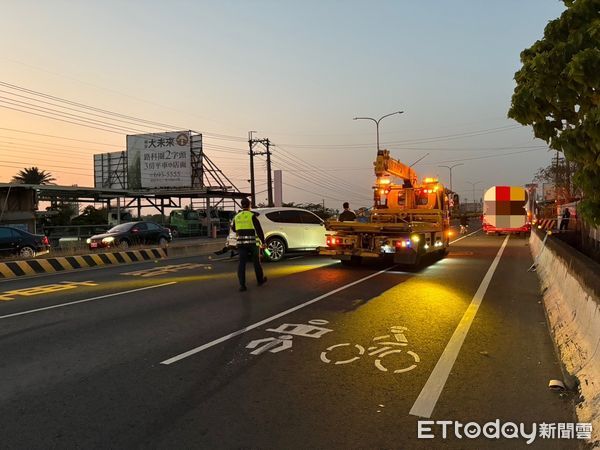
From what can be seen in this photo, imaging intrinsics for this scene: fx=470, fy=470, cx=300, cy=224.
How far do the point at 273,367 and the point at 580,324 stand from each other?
3.40 meters

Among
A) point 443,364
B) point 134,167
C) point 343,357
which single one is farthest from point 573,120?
point 134,167

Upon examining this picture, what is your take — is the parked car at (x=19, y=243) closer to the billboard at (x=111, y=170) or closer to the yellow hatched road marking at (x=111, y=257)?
the yellow hatched road marking at (x=111, y=257)

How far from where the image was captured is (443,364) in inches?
198

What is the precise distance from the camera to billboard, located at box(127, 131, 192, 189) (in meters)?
44.1

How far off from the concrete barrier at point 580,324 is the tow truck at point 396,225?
474cm

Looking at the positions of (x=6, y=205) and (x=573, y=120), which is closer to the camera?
(x=573, y=120)

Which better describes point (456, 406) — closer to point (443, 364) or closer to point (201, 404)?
point (443, 364)

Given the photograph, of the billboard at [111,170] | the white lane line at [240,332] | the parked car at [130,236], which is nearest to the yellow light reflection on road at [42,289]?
the white lane line at [240,332]

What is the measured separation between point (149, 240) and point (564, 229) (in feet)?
60.3

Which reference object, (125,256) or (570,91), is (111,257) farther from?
(570,91)

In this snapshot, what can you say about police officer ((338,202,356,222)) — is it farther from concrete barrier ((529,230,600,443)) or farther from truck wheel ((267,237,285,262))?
concrete barrier ((529,230,600,443))

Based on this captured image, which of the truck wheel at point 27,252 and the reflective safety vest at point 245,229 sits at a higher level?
the reflective safety vest at point 245,229

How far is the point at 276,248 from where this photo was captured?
51.5 ft

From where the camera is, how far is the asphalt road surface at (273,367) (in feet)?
11.8
